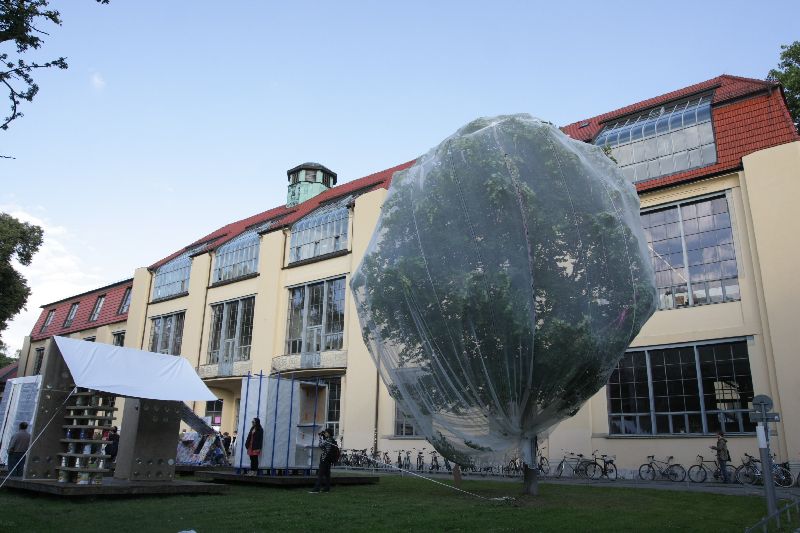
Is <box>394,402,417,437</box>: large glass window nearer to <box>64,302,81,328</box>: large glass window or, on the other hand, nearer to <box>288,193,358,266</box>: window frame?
<box>288,193,358,266</box>: window frame

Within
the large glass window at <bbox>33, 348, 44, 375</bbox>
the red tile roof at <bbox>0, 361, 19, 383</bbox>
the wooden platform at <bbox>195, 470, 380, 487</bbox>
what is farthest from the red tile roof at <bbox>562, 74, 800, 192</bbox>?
the red tile roof at <bbox>0, 361, 19, 383</bbox>

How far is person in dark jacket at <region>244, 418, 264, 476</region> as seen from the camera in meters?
15.7

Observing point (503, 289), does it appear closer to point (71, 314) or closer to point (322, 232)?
point (322, 232)

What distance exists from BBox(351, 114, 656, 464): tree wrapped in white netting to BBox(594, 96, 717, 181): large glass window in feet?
38.0

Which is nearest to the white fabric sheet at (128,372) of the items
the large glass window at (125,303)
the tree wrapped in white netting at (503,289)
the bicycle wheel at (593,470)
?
the tree wrapped in white netting at (503,289)

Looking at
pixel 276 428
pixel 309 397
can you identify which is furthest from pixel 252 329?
pixel 276 428

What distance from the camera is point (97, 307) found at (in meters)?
44.6

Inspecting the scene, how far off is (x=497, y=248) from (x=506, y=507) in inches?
179

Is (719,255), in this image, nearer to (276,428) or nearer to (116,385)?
(276,428)

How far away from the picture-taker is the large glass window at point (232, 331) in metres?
31.9

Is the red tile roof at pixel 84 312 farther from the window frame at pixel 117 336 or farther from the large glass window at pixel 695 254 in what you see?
the large glass window at pixel 695 254

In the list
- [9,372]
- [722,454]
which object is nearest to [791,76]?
[722,454]

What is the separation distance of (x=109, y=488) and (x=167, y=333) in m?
27.0

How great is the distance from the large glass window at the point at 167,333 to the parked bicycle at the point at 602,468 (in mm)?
24348
